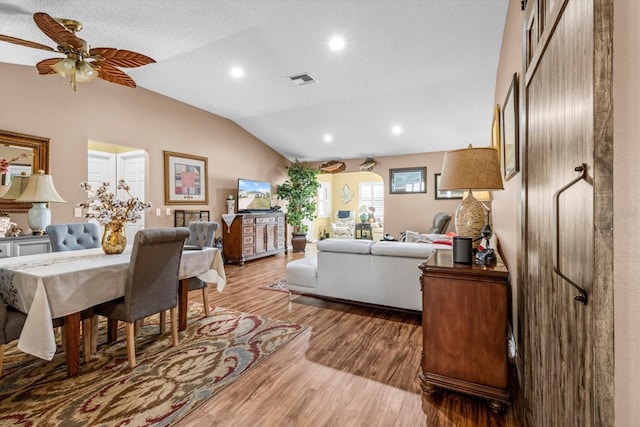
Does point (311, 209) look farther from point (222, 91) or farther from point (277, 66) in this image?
point (277, 66)

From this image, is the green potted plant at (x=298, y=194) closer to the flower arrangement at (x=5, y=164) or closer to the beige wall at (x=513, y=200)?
the flower arrangement at (x=5, y=164)

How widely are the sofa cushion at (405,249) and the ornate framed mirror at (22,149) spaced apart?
4.08m

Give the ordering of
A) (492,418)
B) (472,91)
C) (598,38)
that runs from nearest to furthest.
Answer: (598,38) → (492,418) → (472,91)

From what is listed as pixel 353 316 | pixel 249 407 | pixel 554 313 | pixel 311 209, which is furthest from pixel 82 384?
pixel 311 209

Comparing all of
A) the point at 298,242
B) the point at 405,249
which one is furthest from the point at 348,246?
the point at 298,242

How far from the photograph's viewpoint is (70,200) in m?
4.05

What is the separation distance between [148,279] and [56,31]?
1.84 m

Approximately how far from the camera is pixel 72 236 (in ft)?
9.79

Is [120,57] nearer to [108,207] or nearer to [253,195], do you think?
[108,207]

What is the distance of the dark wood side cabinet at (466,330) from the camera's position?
1674mm

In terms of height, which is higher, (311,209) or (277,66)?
(277,66)

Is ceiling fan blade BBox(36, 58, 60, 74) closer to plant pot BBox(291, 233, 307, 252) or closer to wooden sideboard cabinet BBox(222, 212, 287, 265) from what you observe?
wooden sideboard cabinet BBox(222, 212, 287, 265)

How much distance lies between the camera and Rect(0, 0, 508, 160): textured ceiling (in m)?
2.87

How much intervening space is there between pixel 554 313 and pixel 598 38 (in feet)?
2.71
